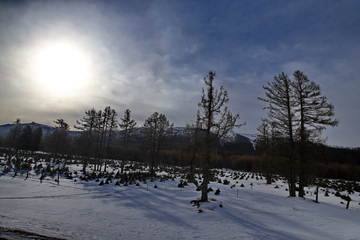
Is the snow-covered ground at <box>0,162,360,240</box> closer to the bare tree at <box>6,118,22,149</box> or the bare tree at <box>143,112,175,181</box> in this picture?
the bare tree at <box>143,112,175,181</box>

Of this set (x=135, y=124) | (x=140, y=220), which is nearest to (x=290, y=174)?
(x=140, y=220)

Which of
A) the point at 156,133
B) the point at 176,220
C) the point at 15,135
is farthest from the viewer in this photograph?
the point at 15,135

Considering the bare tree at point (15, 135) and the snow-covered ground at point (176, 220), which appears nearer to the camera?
the snow-covered ground at point (176, 220)

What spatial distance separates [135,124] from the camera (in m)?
30.2

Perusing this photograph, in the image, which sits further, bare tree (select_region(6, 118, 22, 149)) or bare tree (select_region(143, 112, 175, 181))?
bare tree (select_region(6, 118, 22, 149))

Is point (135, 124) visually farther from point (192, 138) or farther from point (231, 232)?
point (231, 232)

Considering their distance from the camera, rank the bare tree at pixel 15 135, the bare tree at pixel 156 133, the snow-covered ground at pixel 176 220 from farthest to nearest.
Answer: the bare tree at pixel 15 135
the bare tree at pixel 156 133
the snow-covered ground at pixel 176 220

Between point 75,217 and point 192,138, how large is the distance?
7.40 meters

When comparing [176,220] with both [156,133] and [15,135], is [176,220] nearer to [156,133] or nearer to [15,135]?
[156,133]

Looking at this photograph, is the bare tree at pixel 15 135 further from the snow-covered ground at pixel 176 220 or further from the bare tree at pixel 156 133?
the snow-covered ground at pixel 176 220

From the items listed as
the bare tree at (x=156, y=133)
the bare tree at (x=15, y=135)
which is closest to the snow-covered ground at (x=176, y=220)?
the bare tree at (x=156, y=133)

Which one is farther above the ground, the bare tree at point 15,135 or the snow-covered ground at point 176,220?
the bare tree at point 15,135

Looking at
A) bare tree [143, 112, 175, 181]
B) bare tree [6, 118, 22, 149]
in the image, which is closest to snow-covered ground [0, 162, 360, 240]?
bare tree [143, 112, 175, 181]

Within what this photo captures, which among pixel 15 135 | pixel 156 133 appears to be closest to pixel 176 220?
pixel 156 133
